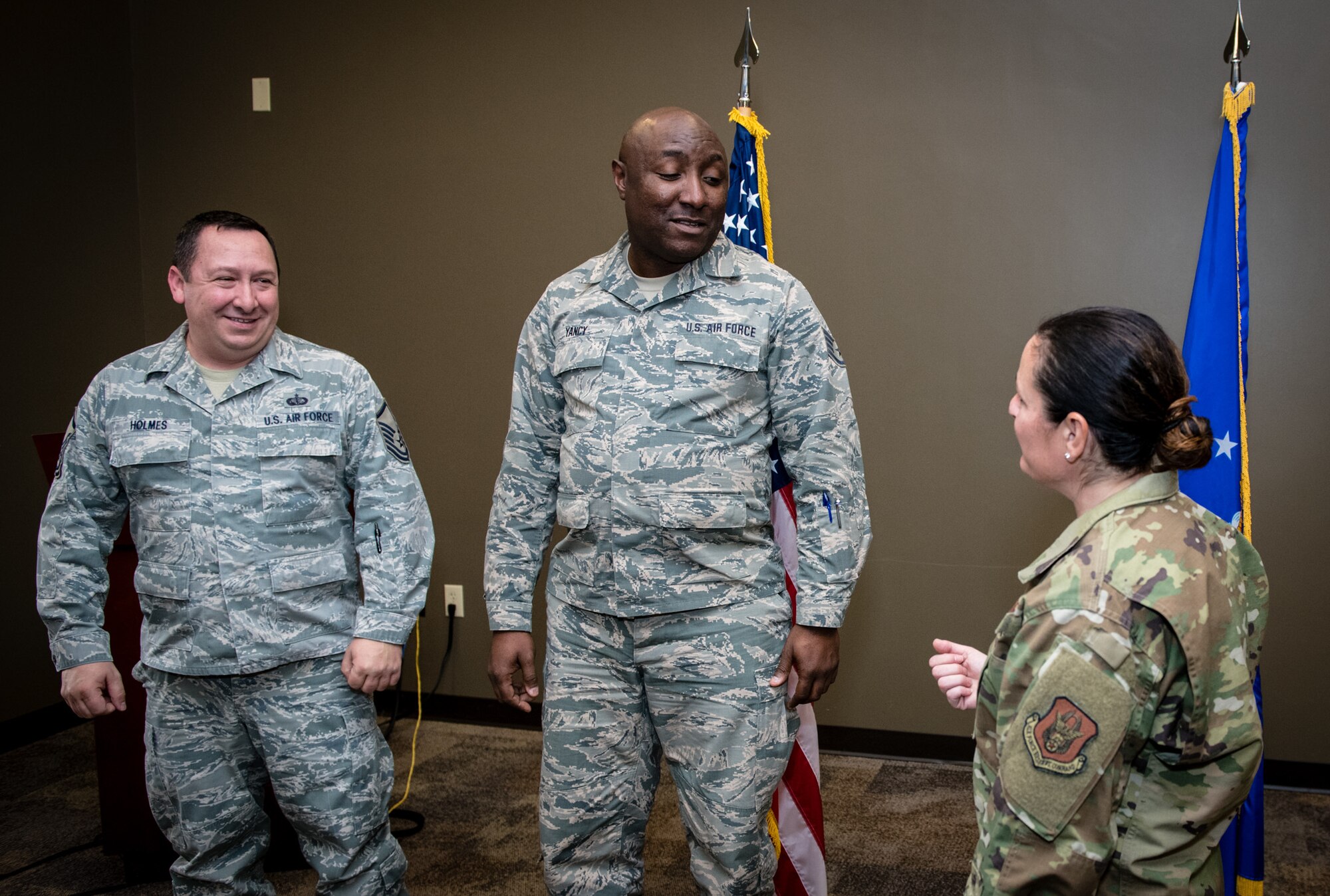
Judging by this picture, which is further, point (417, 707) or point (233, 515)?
point (417, 707)

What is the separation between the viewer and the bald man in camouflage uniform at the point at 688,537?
5.93 ft

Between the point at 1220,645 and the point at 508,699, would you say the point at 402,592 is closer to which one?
the point at 508,699

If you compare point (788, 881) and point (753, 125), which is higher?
point (753, 125)

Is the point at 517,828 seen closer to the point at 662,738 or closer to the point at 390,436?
the point at 662,738

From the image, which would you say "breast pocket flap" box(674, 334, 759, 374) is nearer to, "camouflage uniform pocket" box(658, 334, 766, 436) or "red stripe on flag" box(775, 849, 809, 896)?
"camouflage uniform pocket" box(658, 334, 766, 436)

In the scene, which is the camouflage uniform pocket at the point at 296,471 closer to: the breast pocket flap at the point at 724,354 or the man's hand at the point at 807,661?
the breast pocket flap at the point at 724,354

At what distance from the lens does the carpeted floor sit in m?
2.58

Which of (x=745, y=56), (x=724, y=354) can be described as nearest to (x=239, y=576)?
(x=724, y=354)

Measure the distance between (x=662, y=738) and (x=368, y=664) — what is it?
54 cm

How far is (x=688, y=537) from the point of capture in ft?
6.00

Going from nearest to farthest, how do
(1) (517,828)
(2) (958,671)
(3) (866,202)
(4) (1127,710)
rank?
(4) (1127,710), (2) (958,671), (1) (517,828), (3) (866,202)

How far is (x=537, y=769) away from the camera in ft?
10.8

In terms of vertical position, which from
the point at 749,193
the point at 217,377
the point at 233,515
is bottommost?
the point at 233,515

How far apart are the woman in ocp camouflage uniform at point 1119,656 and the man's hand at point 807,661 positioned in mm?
597
